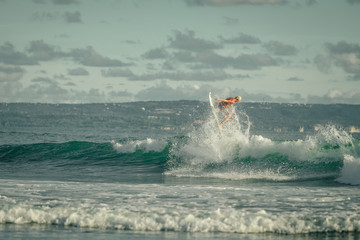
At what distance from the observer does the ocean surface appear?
11.9 metres

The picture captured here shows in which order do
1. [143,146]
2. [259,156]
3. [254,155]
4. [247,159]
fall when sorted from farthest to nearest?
[143,146], [254,155], [259,156], [247,159]

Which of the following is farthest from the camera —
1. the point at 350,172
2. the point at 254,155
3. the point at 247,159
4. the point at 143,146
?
the point at 143,146

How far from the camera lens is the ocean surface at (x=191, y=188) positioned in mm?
11859

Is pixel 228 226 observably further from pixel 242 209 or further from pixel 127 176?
pixel 127 176

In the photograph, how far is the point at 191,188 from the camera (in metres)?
18.2

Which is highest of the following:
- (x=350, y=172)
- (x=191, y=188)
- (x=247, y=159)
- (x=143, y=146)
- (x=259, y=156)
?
(x=143, y=146)

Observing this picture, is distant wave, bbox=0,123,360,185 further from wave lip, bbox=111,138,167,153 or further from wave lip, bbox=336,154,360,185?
wave lip, bbox=111,138,167,153

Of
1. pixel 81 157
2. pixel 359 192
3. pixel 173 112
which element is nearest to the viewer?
pixel 359 192

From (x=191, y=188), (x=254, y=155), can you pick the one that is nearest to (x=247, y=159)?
(x=254, y=155)

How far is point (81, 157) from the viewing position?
111 ft

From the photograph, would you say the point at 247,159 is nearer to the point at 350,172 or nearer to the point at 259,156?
the point at 259,156

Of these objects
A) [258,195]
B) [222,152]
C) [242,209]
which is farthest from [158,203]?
[222,152]

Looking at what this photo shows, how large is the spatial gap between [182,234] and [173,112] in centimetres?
14014

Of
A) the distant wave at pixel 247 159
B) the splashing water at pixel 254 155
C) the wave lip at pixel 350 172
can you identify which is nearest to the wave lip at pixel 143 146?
the distant wave at pixel 247 159
